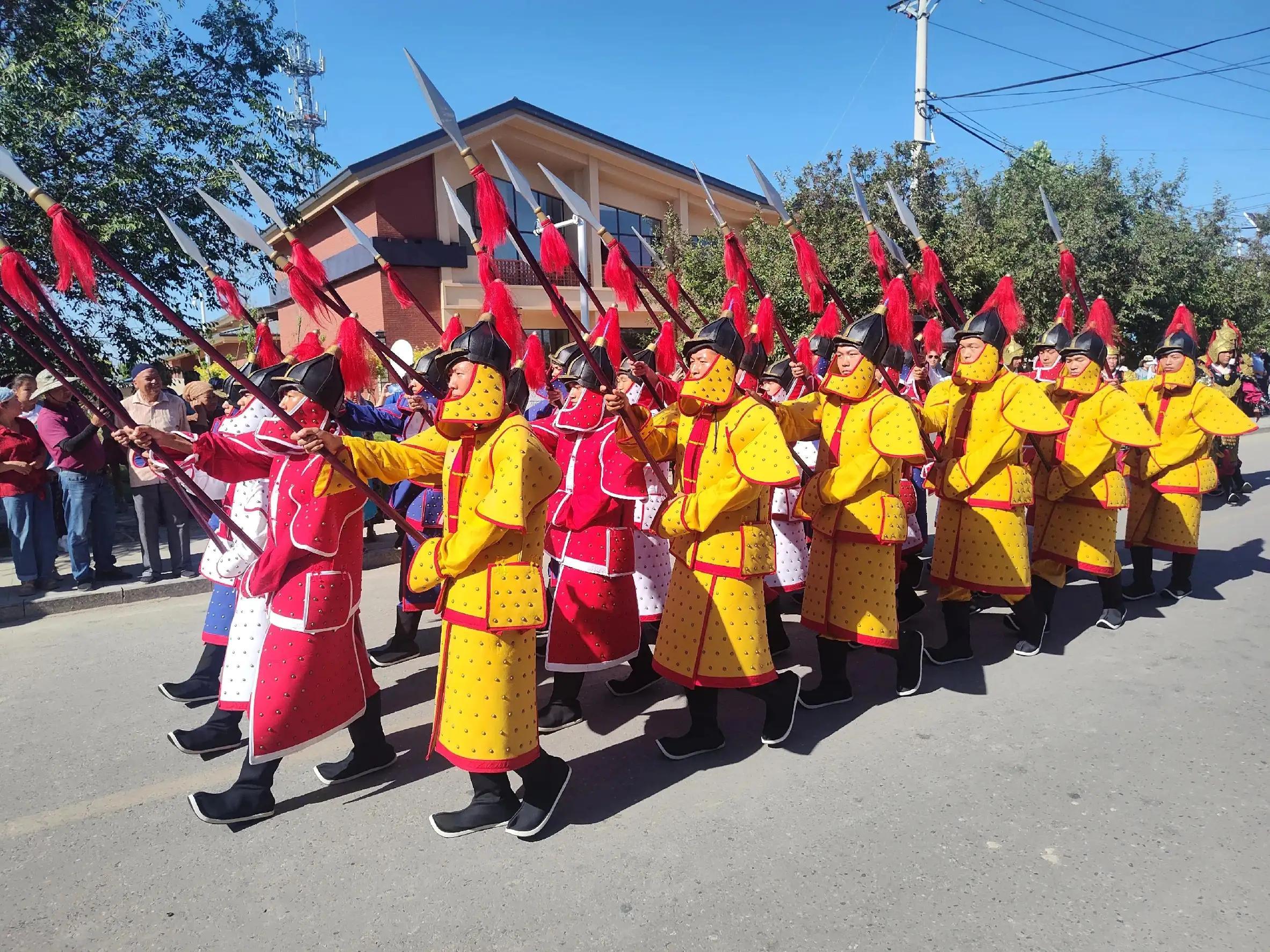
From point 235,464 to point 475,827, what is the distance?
1.69m

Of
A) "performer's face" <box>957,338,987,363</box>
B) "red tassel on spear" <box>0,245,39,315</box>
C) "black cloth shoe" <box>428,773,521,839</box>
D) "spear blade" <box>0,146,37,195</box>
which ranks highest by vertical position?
"spear blade" <box>0,146,37,195</box>

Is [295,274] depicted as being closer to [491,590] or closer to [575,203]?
[575,203]

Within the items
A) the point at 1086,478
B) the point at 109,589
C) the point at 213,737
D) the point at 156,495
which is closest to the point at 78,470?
the point at 156,495

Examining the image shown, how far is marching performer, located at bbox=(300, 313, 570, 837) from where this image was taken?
9.81 ft

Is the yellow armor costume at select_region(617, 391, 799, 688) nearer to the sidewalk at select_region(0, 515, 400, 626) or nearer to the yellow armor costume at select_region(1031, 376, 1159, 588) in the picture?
the yellow armor costume at select_region(1031, 376, 1159, 588)

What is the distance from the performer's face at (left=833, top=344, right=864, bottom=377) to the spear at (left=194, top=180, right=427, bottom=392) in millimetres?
2254

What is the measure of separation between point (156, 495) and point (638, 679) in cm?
466

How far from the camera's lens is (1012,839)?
3080mm

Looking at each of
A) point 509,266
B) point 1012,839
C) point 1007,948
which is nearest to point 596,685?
point 1012,839

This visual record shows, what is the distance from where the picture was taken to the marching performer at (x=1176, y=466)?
6082 mm

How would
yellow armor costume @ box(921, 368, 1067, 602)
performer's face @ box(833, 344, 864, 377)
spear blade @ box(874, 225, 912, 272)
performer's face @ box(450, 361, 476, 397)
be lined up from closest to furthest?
performer's face @ box(450, 361, 476, 397), performer's face @ box(833, 344, 864, 377), yellow armor costume @ box(921, 368, 1067, 602), spear blade @ box(874, 225, 912, 272)

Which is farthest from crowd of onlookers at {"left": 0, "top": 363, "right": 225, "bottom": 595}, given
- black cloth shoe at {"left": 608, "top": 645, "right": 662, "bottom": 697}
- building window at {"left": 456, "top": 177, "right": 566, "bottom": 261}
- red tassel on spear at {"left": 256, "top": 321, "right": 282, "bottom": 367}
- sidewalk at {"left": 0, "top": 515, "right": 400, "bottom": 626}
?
building window at {"left": 456, "top": 177, "right": 566, "bottom": 261}

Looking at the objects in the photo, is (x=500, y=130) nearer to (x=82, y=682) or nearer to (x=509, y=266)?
(x=509, y=266)

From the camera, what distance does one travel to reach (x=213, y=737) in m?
3.87
